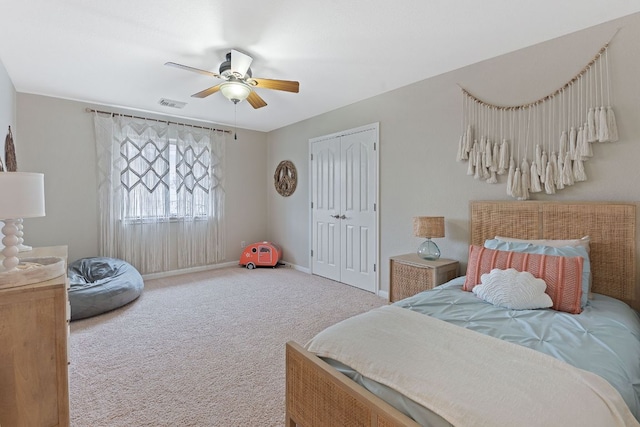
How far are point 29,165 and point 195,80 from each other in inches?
95.7

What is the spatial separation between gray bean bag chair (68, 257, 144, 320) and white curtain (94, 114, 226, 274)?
1.40 ft

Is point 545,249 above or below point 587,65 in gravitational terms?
below

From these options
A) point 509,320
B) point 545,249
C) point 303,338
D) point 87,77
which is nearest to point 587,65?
point 545,249

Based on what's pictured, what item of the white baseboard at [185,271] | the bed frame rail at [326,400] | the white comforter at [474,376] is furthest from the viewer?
the white baseboard at [185,271]

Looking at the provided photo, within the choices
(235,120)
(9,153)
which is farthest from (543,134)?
(9,153)

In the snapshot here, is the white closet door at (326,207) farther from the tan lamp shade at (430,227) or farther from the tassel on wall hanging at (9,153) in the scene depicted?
the tassel on wall hanging at (9,153)

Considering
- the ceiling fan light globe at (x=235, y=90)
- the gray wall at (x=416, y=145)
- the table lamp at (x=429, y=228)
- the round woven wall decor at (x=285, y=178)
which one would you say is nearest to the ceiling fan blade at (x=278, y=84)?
the ceiling fan light globe at (x=235, y=90)

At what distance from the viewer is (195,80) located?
339cm

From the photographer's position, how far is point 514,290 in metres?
1.87

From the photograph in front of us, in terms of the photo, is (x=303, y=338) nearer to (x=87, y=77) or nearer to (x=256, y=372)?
(x=256, y=372)

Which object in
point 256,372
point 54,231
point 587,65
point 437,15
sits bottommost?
point 256,372

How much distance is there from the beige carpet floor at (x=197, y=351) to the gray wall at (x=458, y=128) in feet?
4.22

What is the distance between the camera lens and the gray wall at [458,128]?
2227 millimetres

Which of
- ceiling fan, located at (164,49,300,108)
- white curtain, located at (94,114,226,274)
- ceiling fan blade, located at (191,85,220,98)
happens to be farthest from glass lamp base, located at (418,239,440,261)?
white curtain, located at (94,114,226,274)
